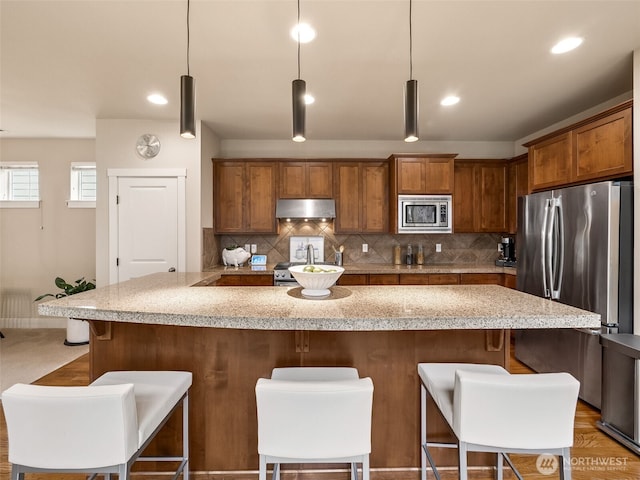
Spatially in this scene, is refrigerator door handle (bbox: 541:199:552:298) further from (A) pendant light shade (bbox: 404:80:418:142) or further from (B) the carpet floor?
(B) the carpet floor

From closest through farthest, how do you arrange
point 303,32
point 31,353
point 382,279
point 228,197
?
point 303,32 < point 31,353 < point 382,279 < point 228,197

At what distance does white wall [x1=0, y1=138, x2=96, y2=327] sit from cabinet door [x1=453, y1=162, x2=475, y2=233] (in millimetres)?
5210

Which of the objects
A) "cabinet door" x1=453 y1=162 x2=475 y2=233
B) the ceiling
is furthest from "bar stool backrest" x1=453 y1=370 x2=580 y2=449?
"cabinet door" x1=453 y1=162 x2=475 y2=233

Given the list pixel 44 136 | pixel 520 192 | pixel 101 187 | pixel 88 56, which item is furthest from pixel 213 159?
pixel 520 192

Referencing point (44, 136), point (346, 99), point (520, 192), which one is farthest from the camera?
point (44, 136)

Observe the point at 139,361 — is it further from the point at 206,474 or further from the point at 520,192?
the point at 520,192

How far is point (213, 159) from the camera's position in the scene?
4.34 metres

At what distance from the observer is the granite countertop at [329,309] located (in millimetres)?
1355

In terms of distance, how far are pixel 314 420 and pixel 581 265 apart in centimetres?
263

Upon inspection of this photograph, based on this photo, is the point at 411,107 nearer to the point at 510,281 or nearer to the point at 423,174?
the point at 423,174

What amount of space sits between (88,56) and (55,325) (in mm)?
4051

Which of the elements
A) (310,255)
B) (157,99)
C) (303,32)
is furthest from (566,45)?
(157,99)

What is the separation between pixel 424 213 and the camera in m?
4.28

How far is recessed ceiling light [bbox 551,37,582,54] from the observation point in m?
2.27
